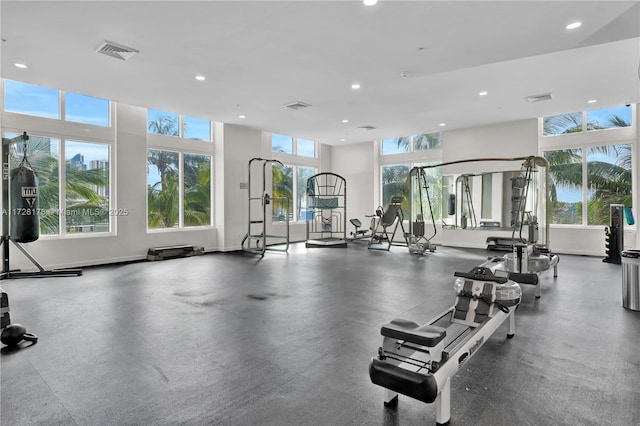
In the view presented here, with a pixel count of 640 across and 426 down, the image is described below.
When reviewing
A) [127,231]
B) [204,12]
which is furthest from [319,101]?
[127,231]

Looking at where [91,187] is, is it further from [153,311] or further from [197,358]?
[197,358]

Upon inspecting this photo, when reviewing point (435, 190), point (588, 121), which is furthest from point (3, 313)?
point (588, 121)

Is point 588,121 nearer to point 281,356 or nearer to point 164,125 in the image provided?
point 281,356

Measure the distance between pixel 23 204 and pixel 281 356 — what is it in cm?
521

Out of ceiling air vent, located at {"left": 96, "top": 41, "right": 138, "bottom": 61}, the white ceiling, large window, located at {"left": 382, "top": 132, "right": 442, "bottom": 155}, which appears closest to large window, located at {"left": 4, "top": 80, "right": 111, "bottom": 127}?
the white ceiling

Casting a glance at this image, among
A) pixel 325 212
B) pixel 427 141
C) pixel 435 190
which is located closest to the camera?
pixel 435 190

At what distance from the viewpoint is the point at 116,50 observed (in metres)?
4.63

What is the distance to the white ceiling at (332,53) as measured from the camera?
3.74 m

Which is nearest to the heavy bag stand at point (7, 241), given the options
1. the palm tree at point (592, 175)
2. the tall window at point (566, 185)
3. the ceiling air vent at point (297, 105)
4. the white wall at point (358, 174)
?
the ceiling air vent at point (297, 105)

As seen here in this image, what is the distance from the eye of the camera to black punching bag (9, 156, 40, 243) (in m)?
5.52

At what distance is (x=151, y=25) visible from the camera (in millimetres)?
4016

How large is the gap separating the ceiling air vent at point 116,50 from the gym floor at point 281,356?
10.2 ft

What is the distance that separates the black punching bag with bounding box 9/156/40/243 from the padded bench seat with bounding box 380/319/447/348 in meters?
6.06

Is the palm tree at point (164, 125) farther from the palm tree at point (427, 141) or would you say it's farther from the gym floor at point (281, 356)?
the palm tree at point (427, 141)
